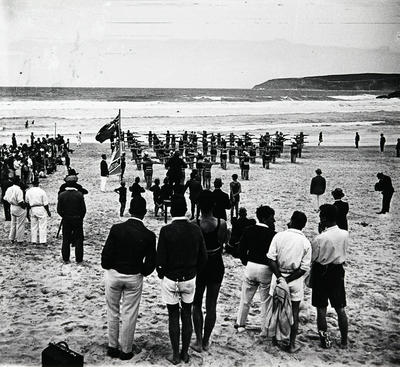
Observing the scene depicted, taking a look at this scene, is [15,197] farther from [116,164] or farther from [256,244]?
[116,164]

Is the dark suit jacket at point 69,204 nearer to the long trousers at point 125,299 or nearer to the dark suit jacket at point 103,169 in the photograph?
the long trousers at point 125,299

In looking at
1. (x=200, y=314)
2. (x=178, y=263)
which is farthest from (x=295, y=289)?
(x=178, y=263)

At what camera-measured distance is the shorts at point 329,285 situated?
475 cm

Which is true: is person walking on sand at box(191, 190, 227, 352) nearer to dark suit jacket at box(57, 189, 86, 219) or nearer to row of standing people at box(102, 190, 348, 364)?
row of standing people at box(102, 190, 348, 364)

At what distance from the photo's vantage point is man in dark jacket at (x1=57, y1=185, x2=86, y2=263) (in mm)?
7520

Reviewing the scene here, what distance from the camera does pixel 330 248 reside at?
4.71 m

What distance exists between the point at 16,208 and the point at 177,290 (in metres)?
5.65

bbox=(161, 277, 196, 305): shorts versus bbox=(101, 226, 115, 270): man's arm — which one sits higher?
bbox=(101, 226, 115, 270): man's arm

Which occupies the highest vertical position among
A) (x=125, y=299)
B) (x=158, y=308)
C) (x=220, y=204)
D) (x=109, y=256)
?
(x=220, y=204)

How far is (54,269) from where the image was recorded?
292 inches

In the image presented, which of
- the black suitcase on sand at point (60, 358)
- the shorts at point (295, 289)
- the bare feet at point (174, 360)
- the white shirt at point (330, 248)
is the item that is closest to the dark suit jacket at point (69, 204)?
the bare feet at point (174, 360)

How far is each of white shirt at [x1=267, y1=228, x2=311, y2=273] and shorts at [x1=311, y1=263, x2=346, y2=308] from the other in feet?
0.90

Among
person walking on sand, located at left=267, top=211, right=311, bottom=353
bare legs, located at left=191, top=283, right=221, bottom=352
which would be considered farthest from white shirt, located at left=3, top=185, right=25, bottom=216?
person walking on sand, located at left=267, top=211, right=311, bottom=353

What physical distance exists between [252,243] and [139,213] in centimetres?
126
